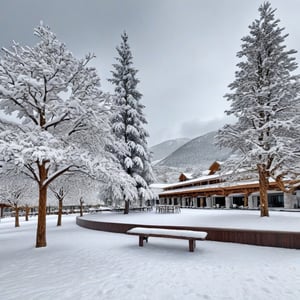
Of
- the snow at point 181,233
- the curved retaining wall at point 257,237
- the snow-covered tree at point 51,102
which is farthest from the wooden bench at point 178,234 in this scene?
the snow-covered tree at point 51,102

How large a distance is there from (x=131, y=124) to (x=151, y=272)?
19.1m

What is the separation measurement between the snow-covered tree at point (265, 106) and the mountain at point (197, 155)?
109989 millimetres

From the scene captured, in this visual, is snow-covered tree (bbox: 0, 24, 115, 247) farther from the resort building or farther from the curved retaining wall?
the resort building

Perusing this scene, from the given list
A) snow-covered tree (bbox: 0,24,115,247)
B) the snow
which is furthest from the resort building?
snow-covered tree (bbox: 0,24,115,247)

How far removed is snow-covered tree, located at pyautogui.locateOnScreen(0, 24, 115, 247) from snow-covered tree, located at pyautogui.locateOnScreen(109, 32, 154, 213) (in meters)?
11.7

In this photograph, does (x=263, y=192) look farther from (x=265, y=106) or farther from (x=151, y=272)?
(x=151, y=272)

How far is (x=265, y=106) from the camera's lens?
47.7ft

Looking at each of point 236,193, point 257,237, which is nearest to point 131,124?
point 236,193

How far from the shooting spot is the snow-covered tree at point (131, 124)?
22500mm

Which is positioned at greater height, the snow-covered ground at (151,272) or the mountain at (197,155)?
the mountain at (197,155)

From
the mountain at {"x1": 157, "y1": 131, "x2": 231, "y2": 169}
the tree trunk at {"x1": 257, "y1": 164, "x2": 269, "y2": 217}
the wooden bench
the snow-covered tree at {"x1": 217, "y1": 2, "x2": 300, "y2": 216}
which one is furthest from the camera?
the mountain at {"x1": 157, "y1": 131, "x2": 231, "y2": 169}

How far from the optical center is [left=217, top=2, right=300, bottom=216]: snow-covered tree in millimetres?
14352

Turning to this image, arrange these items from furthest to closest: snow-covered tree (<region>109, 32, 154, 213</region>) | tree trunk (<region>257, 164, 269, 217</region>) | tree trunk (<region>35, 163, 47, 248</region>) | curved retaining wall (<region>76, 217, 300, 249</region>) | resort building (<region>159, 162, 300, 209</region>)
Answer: snow-covered tree (<region>109, 32, 154, 213</region>) → resort building (<region>159, 162, 300, 209</region>) → tree trunk (<region>257, 164, 269, 217</region>) → tree trunk (<region>35, 163, 47, 248</region>) → curved retaining wall (<region>76, 217, 300, 249</region>)

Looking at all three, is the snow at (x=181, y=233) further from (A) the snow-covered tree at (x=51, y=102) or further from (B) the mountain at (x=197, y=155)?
(B) the mountain at (x=197, y=155)
